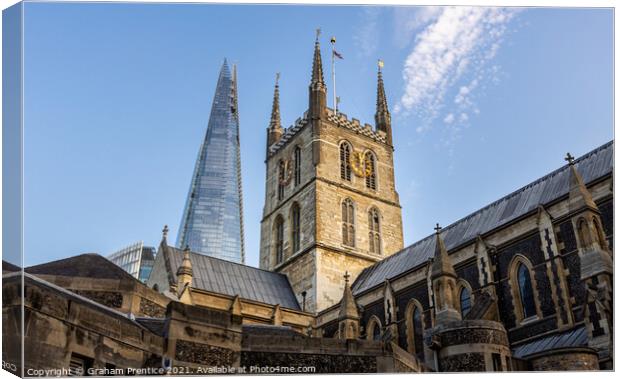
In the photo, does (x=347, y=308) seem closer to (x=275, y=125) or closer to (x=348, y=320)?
(x=348, y=320)

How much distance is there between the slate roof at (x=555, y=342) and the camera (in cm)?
2030

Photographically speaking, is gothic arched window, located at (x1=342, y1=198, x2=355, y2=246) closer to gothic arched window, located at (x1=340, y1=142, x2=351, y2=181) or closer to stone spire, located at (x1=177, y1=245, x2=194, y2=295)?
gothic arched window, located at (x1=340, y1=142, x2=351, y2=181)

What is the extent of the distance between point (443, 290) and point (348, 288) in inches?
249

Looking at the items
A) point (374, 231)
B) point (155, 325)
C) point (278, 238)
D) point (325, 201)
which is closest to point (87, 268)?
point (155, 325)

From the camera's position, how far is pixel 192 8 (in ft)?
51.3

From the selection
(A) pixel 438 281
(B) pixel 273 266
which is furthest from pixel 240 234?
(A) pixel 438 281

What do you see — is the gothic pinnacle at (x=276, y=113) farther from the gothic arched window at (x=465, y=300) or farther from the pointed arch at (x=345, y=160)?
the gothic arched window at (x=465, y=300)

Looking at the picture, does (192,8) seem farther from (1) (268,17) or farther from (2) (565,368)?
(2) (565,368)

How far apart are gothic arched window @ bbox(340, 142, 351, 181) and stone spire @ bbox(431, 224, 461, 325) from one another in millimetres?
18019

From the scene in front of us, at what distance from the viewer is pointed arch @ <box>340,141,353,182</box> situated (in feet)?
139

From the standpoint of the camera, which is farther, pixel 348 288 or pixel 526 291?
pixel 348 288

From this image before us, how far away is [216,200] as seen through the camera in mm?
150750

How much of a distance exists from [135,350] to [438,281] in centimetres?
1311

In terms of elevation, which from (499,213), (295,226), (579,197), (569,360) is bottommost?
(569,360)
